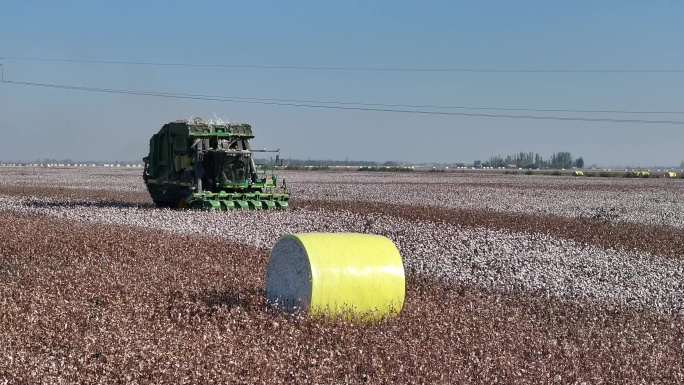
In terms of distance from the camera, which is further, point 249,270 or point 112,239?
point 112,239

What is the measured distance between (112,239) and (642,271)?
28.7 ft

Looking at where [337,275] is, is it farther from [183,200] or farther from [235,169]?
[183,200]

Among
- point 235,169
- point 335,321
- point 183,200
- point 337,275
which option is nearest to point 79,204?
point 183,200

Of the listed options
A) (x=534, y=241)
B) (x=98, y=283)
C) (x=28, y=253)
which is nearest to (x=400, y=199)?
(x=534, y=241)

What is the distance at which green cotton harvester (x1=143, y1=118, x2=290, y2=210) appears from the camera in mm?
24234

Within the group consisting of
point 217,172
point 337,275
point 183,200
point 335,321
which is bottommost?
point 335,321

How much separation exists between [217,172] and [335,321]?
16.9m

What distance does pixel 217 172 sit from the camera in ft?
81.6

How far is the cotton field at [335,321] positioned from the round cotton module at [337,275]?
0.73 feet

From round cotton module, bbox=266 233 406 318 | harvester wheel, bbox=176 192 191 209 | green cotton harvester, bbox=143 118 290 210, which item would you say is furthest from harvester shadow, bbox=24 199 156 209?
round cotton module, bbox=266 233 406 318

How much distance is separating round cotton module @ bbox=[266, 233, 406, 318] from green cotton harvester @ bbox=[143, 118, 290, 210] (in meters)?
14.8

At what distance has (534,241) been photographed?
16.7 metres

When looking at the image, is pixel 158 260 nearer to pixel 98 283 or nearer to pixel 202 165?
pixel 98 283

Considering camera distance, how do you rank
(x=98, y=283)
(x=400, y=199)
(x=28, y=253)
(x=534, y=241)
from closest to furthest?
(x=98, y=283) → (x=28, y=253) → (x=534, y=241) → (x=400, y=199)
